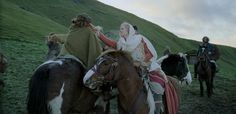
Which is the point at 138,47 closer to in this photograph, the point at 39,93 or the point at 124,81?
the point at 124,81

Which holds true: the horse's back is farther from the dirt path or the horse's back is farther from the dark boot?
the dirt path

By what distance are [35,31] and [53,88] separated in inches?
2537

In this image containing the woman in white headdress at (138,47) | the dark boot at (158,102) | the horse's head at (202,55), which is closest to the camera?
the woman in white headdress at (138,47)

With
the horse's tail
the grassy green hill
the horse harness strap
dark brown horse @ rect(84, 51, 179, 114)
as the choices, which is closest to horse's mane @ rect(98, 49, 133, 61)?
dark brown horse @ rect(84, 51, 179, 114)

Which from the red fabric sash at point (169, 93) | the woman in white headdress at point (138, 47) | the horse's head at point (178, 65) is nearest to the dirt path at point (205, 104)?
the horse's head at point (178, 65)

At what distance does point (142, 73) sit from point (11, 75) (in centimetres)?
1591

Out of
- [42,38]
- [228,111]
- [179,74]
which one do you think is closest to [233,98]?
[228,111]

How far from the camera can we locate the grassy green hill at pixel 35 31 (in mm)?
21136

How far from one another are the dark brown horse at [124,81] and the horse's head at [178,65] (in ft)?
9.29

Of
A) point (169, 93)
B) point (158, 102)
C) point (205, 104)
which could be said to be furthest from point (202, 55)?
point (158, 102)

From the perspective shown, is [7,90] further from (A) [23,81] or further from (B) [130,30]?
(B) [130,30]

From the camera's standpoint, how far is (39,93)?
932 cm

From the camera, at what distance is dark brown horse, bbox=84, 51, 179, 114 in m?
8.54

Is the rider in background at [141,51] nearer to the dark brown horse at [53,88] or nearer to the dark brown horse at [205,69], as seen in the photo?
the dark brown horse at [53,88]
